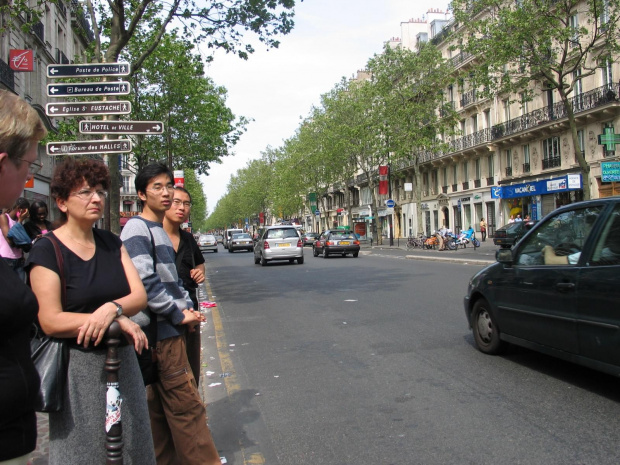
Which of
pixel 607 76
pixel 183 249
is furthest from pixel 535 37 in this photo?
pixel 183 249

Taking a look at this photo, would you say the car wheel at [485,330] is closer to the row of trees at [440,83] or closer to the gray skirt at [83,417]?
the gray skirt at [83,417]

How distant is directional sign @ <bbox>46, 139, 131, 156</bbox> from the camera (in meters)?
7.86

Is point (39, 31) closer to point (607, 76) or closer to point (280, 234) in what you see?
point (280, 234)

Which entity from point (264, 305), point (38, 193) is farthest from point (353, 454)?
point (38, 193)

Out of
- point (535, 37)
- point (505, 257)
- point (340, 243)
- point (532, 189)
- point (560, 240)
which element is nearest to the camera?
point (560, 240)

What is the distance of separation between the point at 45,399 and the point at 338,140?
48.9 m

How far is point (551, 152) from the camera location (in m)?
36.4

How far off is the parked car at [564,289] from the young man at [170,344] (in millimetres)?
3167

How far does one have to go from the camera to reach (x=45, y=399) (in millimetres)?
2154

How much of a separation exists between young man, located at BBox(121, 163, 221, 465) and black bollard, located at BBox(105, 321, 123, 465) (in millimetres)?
714

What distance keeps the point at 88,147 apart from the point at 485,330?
228 inches

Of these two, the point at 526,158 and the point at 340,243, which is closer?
the point at 340,243

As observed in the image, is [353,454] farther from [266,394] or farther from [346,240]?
[346,240]

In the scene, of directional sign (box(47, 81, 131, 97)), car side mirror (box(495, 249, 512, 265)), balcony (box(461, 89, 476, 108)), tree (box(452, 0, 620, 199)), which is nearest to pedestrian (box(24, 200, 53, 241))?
directional sign (box(47, 81, 131, 97))
